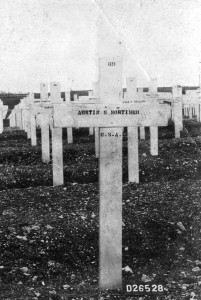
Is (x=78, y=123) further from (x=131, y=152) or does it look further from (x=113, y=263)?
(x=131, y=152)

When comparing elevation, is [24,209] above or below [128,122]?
below

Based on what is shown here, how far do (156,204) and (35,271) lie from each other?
7.81 feet

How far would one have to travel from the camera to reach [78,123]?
4156mm

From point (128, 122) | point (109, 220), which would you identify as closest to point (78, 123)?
point (128, 122)

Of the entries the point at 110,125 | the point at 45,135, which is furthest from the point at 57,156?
the point at 110,125

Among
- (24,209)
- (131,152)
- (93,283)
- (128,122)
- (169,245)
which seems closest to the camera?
(128,122)

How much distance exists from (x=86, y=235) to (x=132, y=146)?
92.7 inches

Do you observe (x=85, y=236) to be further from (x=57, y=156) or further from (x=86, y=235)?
(x=57, y=156)

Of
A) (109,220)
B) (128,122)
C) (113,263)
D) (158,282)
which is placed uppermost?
(128,122)

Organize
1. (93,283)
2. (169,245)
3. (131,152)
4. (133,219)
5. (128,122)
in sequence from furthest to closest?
(131,152) → (133,219) → (169,245) → (93,283) → (128,122)

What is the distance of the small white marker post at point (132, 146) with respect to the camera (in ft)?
24.2

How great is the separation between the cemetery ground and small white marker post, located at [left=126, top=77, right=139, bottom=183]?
20cm

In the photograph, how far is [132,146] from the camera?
7.45 meters

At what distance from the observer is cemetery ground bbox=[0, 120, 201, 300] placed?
4.52 metres
